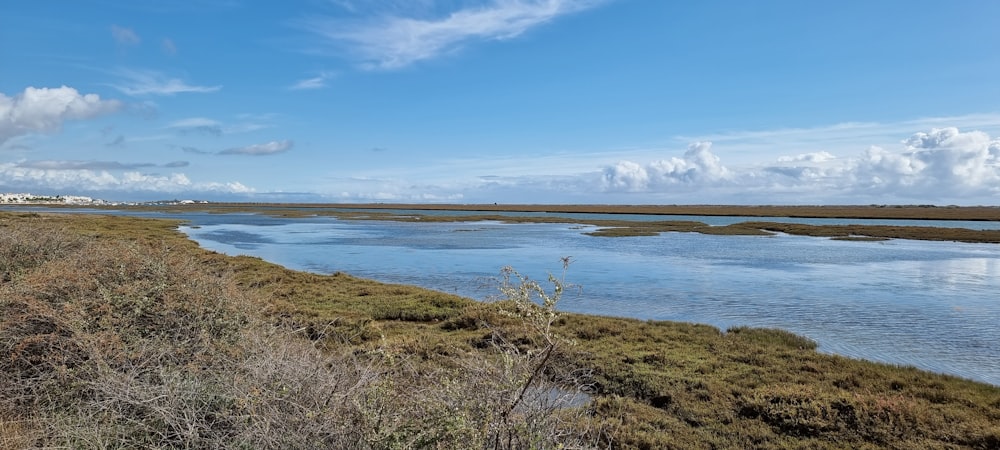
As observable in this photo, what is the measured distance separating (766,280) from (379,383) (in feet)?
89.1

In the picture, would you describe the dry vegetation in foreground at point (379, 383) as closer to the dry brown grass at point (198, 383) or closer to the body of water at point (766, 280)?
the dry brown grass at point (198, 383)

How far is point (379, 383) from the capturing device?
5.90 metres

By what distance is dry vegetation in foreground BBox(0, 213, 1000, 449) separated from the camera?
17.1ft

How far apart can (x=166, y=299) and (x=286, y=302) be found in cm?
1210

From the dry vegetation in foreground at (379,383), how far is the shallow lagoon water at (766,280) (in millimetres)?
1751

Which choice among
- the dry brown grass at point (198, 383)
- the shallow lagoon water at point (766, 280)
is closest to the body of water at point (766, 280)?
the shallow lagoon water at point (766, 280)

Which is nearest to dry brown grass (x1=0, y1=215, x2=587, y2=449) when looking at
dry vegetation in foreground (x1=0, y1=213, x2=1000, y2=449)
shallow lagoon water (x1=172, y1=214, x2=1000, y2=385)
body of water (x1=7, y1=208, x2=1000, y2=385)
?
dry vegetation in foreground (x1=0, y1=213, x2=1000, y2=449)

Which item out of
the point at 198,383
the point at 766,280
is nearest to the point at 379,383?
the point at 198,383

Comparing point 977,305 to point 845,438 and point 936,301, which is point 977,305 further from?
point 845,438

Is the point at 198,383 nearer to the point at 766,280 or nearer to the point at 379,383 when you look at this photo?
the point at 379,383

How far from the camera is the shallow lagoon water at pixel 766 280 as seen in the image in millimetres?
16844

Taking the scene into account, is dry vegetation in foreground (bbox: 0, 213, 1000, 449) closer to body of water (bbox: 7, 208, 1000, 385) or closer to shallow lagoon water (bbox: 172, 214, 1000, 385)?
body of water (bbox: 7, 208, 1000, 385)

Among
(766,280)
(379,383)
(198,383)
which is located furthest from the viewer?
(766,280)

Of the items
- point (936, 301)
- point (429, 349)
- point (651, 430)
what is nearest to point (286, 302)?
point (429, 349)
